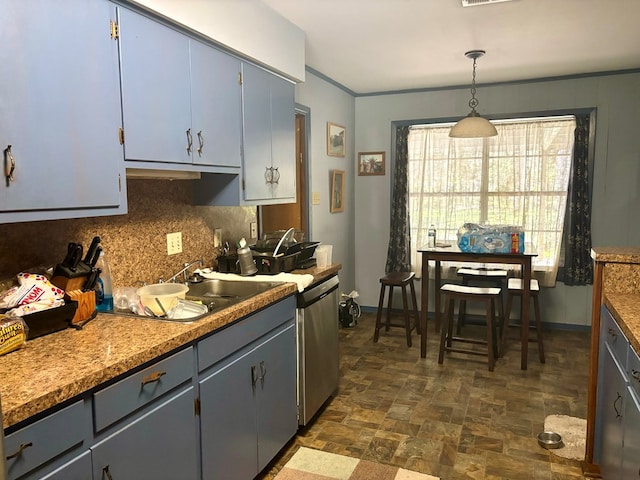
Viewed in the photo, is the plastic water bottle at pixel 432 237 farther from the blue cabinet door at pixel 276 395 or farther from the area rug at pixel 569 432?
the blue cabinet door at pixel 276 395

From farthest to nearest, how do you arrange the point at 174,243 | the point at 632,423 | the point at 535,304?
1. the point at 535,304
2. the point at 174,243
3. the point at 632,423

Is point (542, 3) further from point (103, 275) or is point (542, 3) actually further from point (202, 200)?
point (103, 275)

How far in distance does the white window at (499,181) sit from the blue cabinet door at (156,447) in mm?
3838

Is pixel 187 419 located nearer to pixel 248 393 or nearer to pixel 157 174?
pixel 248 393

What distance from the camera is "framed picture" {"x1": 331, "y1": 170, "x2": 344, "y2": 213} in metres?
4.78

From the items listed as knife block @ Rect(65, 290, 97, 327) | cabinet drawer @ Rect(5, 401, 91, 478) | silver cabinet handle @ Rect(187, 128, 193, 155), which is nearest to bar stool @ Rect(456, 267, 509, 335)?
silver cabinet handle @ Rect(187, 128, 193, 155)

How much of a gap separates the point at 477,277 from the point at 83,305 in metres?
3.64

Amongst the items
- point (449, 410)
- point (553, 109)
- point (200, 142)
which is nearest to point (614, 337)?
point (449, 410)

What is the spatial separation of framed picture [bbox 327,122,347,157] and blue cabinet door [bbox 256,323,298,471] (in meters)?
2.46

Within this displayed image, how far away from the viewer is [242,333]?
2166mm

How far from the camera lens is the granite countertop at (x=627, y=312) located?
167 centimetres

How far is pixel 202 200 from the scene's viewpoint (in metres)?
2.75

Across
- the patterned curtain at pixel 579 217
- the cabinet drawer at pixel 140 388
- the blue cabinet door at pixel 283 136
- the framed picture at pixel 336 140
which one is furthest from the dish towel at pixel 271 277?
the patterned curtain at pixel 579 217

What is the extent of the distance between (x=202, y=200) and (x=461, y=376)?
2.36m
